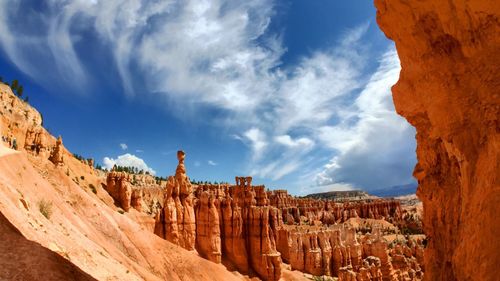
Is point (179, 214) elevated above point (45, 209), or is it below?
above

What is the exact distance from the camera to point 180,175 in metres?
48.2

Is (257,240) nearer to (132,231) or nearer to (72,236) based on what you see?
(132,231)

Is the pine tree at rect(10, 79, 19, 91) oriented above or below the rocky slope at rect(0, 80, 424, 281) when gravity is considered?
above

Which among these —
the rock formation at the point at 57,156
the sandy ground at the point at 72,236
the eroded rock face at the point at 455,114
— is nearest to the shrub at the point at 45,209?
the sandy ground at the point at 72,236

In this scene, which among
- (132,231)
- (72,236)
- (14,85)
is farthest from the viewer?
(14,85)

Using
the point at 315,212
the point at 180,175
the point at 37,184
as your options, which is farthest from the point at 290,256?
the point at 315,212

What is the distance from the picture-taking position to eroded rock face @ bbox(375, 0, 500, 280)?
7164 millimetres

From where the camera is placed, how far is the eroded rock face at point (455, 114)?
282 inches

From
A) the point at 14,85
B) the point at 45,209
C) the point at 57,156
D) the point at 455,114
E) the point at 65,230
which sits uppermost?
the point at 14,85

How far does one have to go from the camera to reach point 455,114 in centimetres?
845

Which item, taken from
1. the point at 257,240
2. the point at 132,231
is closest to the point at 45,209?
the point at 132,231

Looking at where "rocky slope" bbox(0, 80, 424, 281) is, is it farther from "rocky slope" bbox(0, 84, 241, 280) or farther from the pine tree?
the pine tree

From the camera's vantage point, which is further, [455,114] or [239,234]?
[239,234]

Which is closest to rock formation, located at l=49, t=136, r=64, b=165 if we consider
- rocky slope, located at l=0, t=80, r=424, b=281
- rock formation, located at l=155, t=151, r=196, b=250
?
rocky slope, located at l=0, t=80, r=424, b=281
